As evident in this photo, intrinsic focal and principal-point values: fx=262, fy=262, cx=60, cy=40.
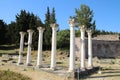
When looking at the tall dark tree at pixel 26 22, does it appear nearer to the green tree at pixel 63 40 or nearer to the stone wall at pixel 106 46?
the green tree at pixel 63 40

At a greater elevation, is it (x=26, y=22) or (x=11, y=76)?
(x=26, y=22)

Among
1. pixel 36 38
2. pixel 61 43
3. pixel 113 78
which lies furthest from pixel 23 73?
pixel 61 43

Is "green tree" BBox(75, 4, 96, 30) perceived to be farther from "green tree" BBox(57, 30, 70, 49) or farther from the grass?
the grass

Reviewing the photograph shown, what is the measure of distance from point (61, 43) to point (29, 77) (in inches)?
1944

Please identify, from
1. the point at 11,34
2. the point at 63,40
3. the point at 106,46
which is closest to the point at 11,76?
the point at 63,40

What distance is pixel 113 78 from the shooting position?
100 ft

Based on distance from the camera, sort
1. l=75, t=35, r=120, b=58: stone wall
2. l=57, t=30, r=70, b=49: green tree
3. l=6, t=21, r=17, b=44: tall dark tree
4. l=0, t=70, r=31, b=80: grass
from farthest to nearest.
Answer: l=57, t=30, r=70, b=49: green tree
l=6, t=21, r=17, b=44: tall dark tree
l=75, t=35, r=120, b=58: stone wall
l=0, t=70, r=31, b=80: grass

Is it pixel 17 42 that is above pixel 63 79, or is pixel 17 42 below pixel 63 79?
above

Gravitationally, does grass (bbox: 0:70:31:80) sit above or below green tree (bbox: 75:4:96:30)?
below

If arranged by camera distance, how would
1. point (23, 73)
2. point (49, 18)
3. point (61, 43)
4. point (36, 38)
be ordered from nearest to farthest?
point (23, 73) → point (36, 38) → point (61, 43) → point (49, 18)

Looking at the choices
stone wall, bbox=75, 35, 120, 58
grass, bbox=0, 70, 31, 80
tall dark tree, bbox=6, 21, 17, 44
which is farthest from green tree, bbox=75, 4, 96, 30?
grass, bbox=0, 70, 31, 80

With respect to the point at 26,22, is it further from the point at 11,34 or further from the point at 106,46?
the point at 106,46

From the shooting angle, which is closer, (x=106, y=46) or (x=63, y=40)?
(x=106, y=46)

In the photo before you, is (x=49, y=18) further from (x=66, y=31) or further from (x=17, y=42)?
(x=17, y=42)
